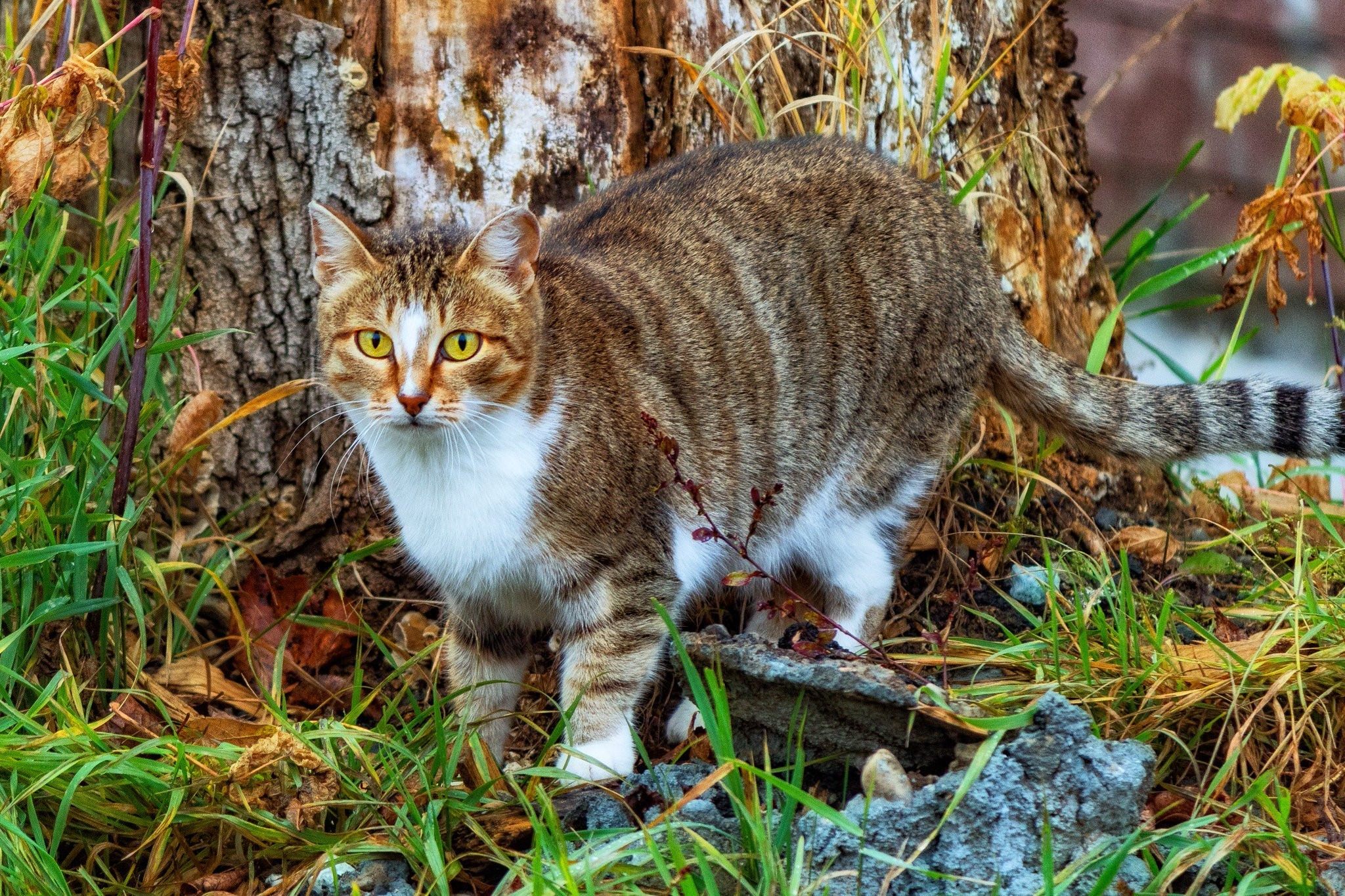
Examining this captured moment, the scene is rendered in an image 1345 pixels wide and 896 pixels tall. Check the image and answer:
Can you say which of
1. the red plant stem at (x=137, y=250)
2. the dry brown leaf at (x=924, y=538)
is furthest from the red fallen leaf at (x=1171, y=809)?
the red plant stem at (x=137, y=250)

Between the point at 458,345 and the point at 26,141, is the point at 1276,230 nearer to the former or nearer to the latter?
the point at 458,345

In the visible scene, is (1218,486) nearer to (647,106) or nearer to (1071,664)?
(1071,664)

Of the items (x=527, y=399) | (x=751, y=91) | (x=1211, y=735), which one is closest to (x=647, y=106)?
(x=751, y=91)

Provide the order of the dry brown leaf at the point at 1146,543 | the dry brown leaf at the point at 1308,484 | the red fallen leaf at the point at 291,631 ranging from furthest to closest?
the dry brown leaf at the point at 1308,484 → the dry brown leaf at the point at 1146,543 → the red fallen leaf at the point at 291,631

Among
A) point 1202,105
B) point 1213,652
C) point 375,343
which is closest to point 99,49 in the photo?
point 375,343

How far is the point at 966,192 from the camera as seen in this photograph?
149 inches

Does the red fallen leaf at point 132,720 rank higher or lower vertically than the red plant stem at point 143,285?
lower

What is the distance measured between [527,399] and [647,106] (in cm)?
117

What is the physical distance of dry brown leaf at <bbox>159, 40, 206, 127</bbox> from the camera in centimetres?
279

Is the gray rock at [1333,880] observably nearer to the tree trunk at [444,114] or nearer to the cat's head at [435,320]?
the cat's head at [435,320]

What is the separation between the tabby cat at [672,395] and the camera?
9.51 ft

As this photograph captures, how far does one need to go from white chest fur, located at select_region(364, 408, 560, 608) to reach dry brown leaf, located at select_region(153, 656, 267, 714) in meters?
0.66

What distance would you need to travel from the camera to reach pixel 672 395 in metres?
3.25

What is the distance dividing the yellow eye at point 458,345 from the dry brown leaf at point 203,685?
99 centimetres
